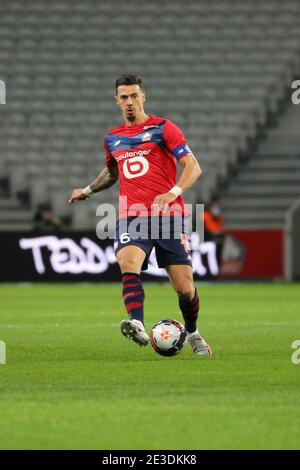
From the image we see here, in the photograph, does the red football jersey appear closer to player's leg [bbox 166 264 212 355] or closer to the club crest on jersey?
the club crest on jersey

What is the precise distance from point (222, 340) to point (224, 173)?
50.5ft

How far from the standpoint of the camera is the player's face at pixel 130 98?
9414 millimetres

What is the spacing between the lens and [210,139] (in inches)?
1044

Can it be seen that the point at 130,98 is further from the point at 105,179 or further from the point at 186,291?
the point at 186,291

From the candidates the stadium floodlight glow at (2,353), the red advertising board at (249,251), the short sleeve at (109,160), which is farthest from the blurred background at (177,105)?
the short sleeve at (109,160)

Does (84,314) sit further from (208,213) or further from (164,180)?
(208,213)

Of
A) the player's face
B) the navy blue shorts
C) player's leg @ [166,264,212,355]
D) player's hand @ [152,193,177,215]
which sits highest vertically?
the player's face

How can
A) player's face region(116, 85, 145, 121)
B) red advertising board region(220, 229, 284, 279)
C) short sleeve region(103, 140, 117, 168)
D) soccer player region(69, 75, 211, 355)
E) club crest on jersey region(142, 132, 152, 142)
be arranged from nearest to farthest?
soccer player region(69, 75, 211, 355) < player's face region(116, 85, 145, 121) < club crest on jersey region(142, 132, 152, 142) < short sleeve region(103, 140, 117, 168) < red advertising board region(220, 229, 284, 279)

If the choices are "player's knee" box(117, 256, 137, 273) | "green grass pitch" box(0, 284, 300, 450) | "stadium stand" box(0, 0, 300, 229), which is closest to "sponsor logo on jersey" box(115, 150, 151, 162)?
"player's knee" box(117, 256, 137, 273)

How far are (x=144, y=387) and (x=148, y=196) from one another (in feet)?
7.68

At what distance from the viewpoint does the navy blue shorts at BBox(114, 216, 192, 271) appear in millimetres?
9336

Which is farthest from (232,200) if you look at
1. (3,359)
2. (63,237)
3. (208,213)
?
(3,359)

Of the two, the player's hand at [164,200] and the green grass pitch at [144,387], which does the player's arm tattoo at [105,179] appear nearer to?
the player's hand at [164,200]

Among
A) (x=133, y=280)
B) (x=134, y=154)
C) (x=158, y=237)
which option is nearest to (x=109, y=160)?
(x=134, y=154)
